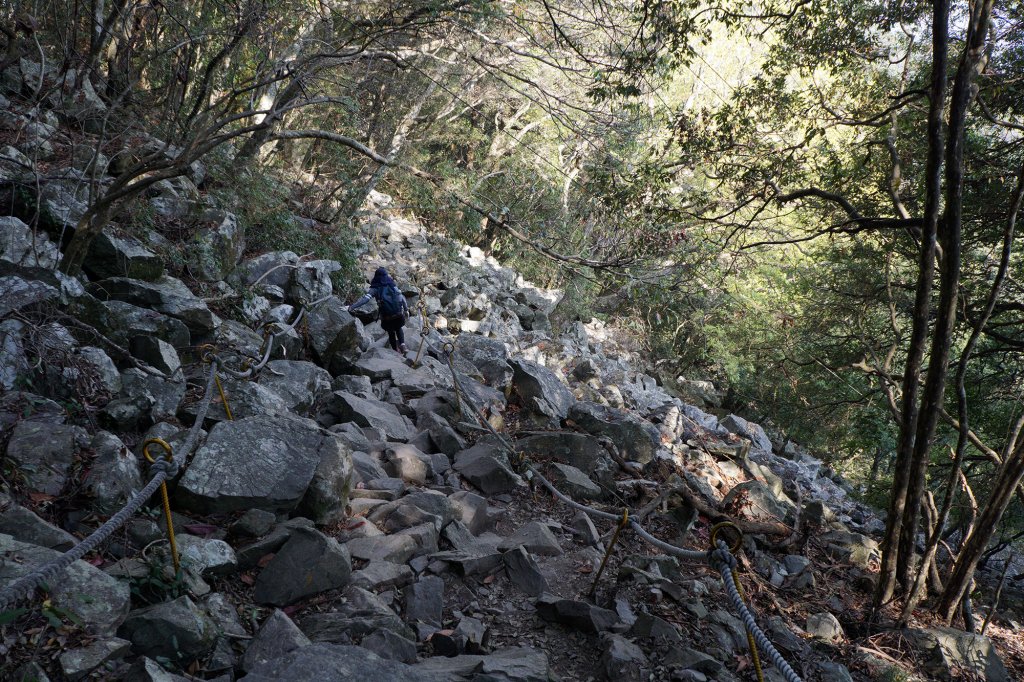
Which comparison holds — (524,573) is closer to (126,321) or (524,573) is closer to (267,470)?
(267,470)

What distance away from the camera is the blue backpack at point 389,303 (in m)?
10.1

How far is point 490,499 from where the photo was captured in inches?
251

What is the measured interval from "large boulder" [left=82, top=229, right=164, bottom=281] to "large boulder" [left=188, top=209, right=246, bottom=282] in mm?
1633

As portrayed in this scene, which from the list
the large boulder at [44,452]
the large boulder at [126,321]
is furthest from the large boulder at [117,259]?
the large boulder at [44,452]

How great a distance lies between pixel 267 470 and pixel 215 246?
540cm

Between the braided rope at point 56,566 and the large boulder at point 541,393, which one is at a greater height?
the large boulder at point 541,393

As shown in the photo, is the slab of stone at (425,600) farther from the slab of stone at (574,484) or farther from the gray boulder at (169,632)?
the slab of stone at (574,484)

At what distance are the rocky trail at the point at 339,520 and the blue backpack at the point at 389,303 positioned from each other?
1.04 m

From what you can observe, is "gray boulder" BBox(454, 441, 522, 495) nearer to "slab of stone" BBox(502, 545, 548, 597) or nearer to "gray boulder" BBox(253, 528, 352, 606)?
"slab of stone" BBox(502, 545, 548, 597)

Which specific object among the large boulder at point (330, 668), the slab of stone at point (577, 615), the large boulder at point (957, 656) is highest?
the large boulder at point (957, 656)

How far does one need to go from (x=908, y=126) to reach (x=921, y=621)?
19.4 feet

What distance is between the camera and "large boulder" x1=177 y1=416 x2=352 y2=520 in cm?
404

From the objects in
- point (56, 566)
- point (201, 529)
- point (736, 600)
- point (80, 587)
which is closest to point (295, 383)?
point (201, 529)

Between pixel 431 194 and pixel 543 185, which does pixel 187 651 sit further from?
pixel 543 185
